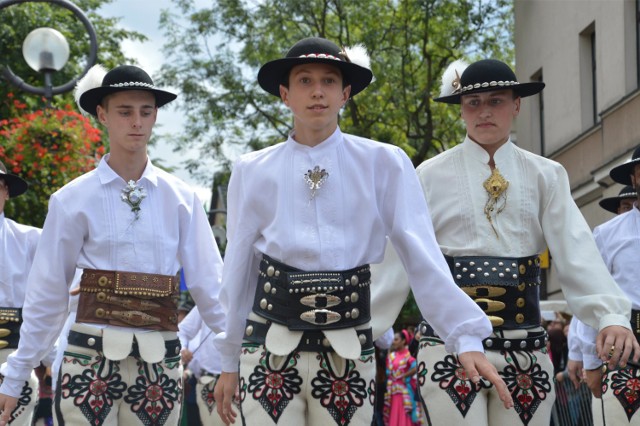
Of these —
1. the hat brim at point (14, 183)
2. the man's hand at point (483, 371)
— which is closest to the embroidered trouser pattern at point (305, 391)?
the man's hand at point (483, 371)

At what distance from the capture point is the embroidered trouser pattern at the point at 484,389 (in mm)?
6934

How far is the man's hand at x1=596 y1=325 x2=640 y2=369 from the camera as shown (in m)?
6.89

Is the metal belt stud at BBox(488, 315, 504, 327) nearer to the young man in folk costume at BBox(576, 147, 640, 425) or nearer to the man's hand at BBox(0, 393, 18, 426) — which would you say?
the young man in folk costume at BBox(576, 147, 640, 425)

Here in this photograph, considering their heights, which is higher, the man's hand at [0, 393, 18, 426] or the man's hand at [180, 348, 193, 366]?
the man's hand at [180, 348, 193, 366]

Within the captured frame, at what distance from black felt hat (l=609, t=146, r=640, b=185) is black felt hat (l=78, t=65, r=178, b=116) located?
3558 millimetres

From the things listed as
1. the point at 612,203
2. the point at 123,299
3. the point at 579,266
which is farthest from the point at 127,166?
the point at 612,203

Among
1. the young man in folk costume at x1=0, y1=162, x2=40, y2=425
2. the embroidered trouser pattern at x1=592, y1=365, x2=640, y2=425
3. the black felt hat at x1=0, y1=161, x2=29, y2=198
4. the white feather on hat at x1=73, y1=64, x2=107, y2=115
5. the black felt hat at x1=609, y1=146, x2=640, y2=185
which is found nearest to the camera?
the white feather on hat at x1=73, y1=64, x2=107, y2=115

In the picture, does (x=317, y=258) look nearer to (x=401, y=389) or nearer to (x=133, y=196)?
(x=133, y=196)

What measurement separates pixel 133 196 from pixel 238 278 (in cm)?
160

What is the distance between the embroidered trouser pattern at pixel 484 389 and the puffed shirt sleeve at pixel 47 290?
212 cm

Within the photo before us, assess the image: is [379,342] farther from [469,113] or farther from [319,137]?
[319,137]

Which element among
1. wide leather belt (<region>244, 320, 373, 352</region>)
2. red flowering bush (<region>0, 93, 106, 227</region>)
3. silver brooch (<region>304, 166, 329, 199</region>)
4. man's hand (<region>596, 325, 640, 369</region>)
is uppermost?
red flowering bush (<region>0, 93, 106, 227</region>)

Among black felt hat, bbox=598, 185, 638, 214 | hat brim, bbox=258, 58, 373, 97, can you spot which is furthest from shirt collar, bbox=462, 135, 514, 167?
black felt hat, bbox=598, 185, 638, 214

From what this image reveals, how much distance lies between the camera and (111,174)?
25.4 ft
